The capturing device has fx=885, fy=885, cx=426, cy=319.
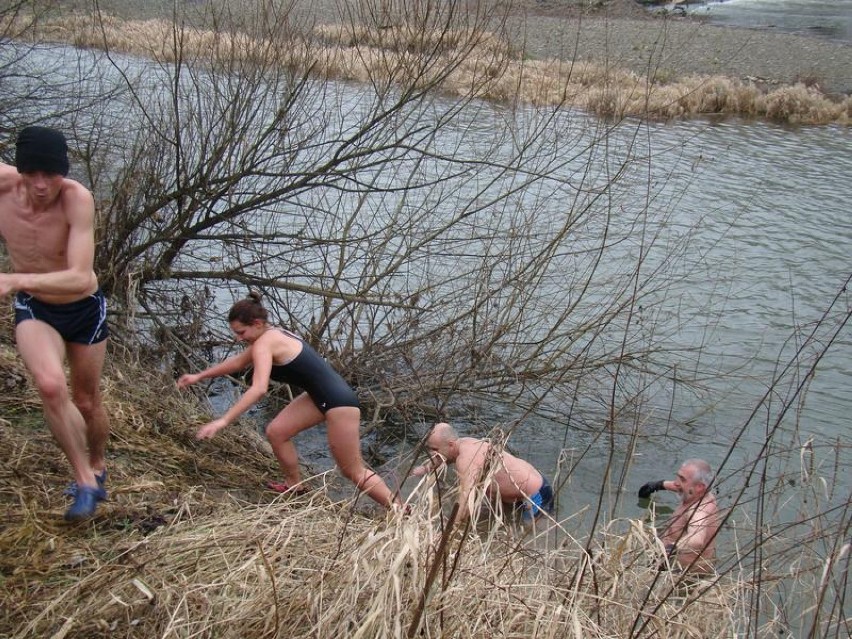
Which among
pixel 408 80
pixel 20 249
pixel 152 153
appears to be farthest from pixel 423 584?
pixel 152 153

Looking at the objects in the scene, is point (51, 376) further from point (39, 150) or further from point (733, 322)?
point (733, 322)

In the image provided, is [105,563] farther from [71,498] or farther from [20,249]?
[20,249]

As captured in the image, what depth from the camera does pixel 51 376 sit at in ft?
14.1

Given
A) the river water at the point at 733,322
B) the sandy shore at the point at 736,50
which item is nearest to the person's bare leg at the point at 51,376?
the river water at the point at 733,322

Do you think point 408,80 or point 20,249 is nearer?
point 20,249

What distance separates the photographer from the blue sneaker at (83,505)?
15.1 ft

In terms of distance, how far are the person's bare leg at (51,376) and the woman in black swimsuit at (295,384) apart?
4.27 feet

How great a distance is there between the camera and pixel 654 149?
15.9 metres

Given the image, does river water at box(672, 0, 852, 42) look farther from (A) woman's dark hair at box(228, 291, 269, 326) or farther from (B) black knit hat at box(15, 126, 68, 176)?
(B) black knit hat at box(15, 126, 68, 176)

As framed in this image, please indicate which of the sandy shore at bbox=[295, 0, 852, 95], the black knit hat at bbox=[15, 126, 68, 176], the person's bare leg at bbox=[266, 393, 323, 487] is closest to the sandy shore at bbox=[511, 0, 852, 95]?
the sandy shore at bbox=[295, 0, 852, 95]

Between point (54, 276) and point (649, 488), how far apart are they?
5.33 m

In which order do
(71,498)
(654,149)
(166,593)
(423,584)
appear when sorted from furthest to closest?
(654,149)
(71,498)
(166,593)
(423,584)

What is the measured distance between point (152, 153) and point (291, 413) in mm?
3863

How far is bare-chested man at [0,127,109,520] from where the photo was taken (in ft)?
13.7
